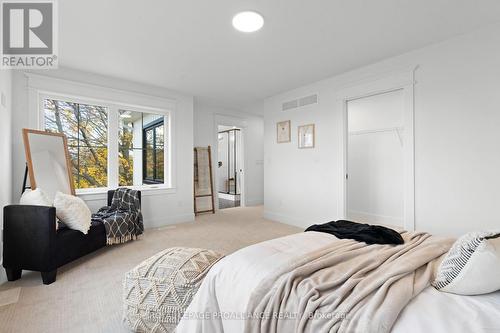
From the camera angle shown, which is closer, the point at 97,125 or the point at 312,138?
the point at 97,125

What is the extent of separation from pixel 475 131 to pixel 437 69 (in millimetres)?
834

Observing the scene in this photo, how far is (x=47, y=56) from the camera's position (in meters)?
3.11

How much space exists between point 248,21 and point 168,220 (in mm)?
3619

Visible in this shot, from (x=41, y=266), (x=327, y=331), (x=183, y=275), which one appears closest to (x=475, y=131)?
(x=327, y=331)

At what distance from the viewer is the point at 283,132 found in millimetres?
4828

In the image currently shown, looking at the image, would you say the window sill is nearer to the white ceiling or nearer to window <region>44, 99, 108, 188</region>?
window <region>44, 99, 108, 188</region>

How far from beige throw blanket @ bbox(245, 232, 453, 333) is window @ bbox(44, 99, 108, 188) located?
3.86 meters

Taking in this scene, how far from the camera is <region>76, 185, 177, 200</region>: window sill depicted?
12.1 feet

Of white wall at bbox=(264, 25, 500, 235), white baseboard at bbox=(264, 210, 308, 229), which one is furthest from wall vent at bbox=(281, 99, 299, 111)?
white baseboard at bbox=(264, 210, 308, 229)

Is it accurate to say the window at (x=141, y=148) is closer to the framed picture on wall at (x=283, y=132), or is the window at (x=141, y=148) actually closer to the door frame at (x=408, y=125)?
the framed picture on wall at (x=283, y=132)

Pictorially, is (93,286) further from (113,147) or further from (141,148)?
(141,148)

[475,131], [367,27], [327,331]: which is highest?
[367,27]

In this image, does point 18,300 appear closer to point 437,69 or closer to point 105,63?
point 105,63

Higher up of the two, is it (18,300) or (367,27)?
(367,27)
